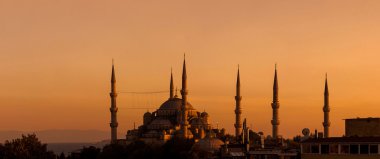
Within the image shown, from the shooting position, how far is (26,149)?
98.8 metres

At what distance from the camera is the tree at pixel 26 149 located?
3868 inches

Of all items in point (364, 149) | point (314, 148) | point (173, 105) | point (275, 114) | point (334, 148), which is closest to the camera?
point (364, 149)

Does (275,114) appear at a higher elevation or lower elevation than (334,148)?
higher

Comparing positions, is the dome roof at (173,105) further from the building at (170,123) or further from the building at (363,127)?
the building at (363,127)

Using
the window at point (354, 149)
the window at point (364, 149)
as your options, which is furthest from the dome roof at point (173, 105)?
the window at point (364, 149)

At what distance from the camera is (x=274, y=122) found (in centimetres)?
11494

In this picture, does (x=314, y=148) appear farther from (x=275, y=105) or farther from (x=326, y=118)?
(x=275, y=105)

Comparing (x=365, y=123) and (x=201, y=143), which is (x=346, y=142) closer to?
(x=365, y=123)

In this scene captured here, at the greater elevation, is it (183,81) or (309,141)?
(183,81)

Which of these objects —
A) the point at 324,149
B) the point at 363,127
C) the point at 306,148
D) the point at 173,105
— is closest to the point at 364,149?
the point at 324,149

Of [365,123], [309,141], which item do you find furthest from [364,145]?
[365,123]

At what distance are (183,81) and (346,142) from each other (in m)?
69.5

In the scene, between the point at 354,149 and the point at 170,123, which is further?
the point at 170,123

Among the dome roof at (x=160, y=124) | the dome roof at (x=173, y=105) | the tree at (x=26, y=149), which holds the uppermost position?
the dome roof at (x=173, y=105)
